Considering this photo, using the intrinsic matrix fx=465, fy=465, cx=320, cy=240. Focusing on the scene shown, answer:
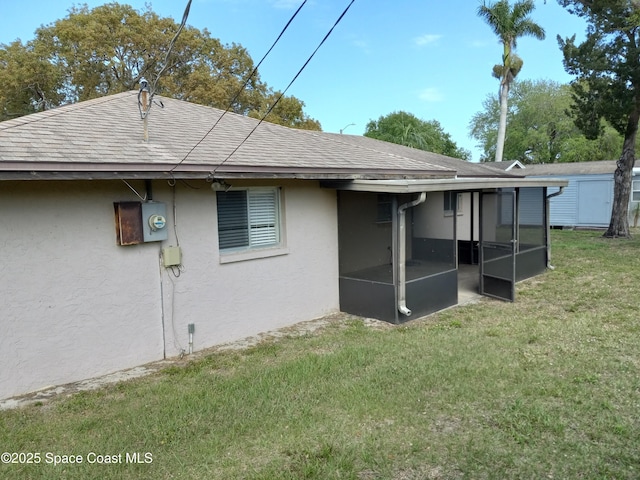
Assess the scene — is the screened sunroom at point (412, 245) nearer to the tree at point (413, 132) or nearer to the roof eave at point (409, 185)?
the roof eave at point (409, 185)

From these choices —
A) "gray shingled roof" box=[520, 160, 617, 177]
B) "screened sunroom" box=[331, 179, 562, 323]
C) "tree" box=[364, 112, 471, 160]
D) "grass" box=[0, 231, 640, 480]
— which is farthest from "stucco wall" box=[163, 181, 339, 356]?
"tree" box=[364, 112, 471, 160]

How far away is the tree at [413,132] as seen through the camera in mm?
44125

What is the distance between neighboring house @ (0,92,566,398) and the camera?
4902 mm

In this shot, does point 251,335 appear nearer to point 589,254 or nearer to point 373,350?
point 373,350

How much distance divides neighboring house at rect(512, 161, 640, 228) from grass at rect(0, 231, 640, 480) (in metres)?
16.9

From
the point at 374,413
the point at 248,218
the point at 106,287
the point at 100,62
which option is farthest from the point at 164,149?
the point at 100,62

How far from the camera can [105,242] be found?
5.37 meters

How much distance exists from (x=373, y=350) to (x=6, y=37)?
2755cm

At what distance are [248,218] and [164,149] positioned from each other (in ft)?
5.05

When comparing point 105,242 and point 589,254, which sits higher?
point 105,242

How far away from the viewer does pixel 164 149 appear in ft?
19.8

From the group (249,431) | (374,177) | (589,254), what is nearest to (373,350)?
(249,431)

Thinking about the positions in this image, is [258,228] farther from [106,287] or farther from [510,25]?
[510,25]

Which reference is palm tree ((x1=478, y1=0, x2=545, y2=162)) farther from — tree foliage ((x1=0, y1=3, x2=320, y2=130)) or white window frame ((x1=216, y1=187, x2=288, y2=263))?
white window frame ((x1=216, y1=187, x2=288, y2=263))
